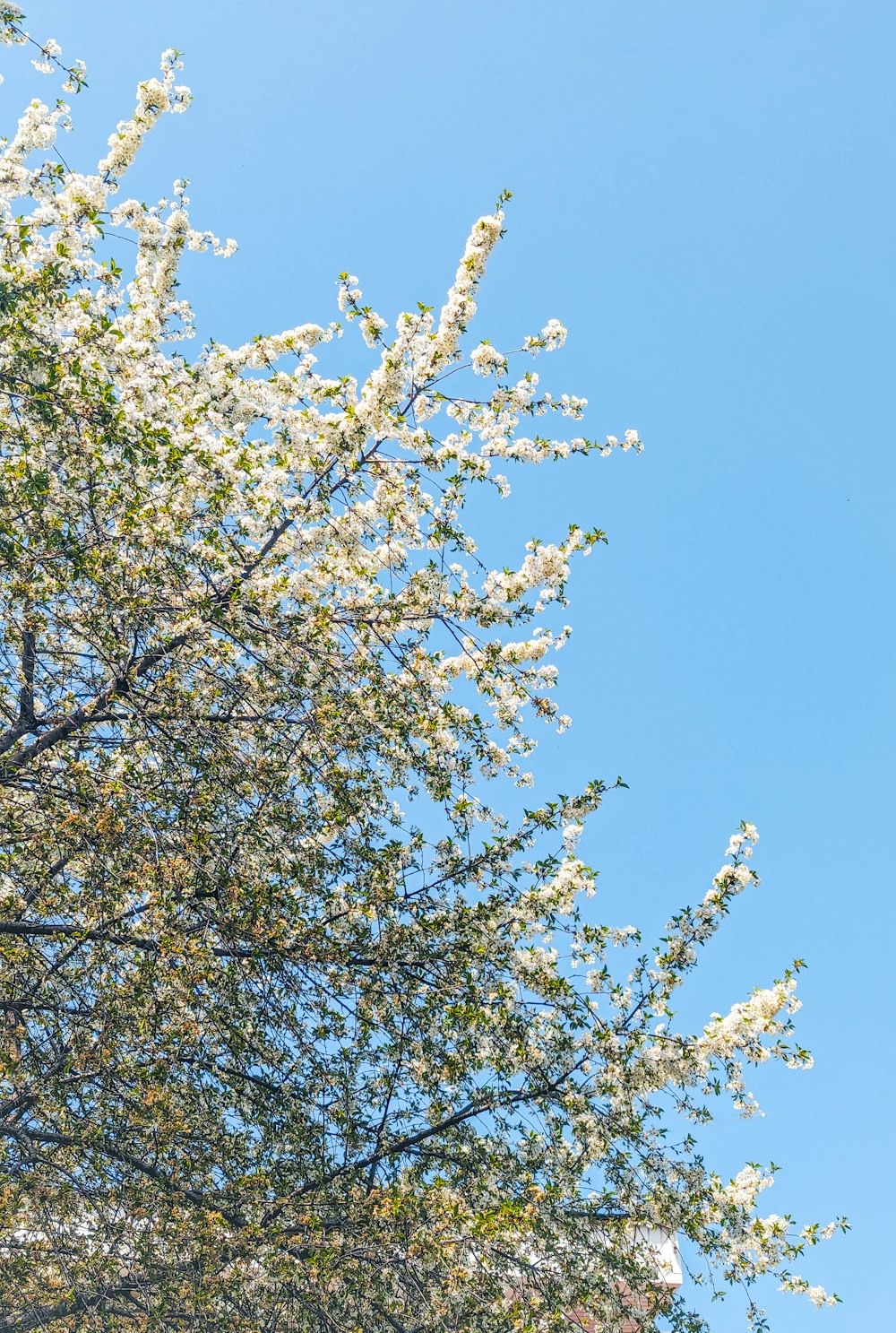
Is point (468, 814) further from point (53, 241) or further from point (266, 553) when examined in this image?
point (53, 241)

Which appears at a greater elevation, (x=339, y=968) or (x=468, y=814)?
(x=468, y=814)

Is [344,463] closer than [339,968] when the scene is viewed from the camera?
No

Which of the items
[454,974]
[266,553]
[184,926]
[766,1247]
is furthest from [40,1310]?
[266,553]

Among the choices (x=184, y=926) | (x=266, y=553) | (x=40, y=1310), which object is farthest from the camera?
(x=266, y=553)

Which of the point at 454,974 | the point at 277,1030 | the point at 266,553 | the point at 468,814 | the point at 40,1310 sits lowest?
the point at 40,1310

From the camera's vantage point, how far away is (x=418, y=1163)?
8117 mm

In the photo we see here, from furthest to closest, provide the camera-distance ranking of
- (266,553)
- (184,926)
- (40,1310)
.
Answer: (266,553), (40,1310), (184,926)

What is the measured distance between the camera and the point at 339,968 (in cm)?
799

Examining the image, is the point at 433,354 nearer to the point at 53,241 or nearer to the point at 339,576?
the point at 339,576

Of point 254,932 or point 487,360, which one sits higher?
point 487,360

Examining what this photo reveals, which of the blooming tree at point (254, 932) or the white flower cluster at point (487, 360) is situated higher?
the white flower cluster at point (487, 360)

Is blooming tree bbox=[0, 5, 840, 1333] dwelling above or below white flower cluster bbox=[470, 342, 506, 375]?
below

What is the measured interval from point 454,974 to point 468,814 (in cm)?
143

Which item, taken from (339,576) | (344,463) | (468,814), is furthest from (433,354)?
(468,814)
